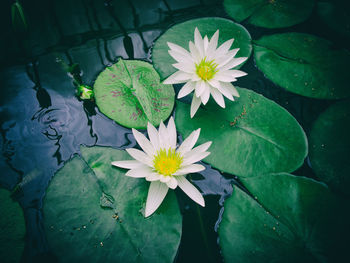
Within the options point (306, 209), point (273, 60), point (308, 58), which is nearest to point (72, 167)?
point (306, 209)

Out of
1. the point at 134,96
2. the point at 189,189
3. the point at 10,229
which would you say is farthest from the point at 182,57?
the point at 10,229

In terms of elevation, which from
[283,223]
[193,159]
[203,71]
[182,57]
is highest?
[182,57]

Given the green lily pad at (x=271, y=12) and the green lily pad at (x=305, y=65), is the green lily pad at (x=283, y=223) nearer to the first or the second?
the green lily pad at (x=305, y=65)

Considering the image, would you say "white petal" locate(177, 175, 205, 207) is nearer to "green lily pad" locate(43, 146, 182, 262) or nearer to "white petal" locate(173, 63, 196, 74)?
"green lily pad" locate(43, 146, 182, 262)

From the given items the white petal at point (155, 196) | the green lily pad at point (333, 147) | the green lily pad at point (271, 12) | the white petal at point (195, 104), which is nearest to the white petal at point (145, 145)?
the white petal at point (155, 196)

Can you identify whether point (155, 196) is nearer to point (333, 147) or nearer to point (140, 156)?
point (140, 156)

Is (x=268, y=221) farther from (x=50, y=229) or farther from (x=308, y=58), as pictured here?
(x=308, y=58)
